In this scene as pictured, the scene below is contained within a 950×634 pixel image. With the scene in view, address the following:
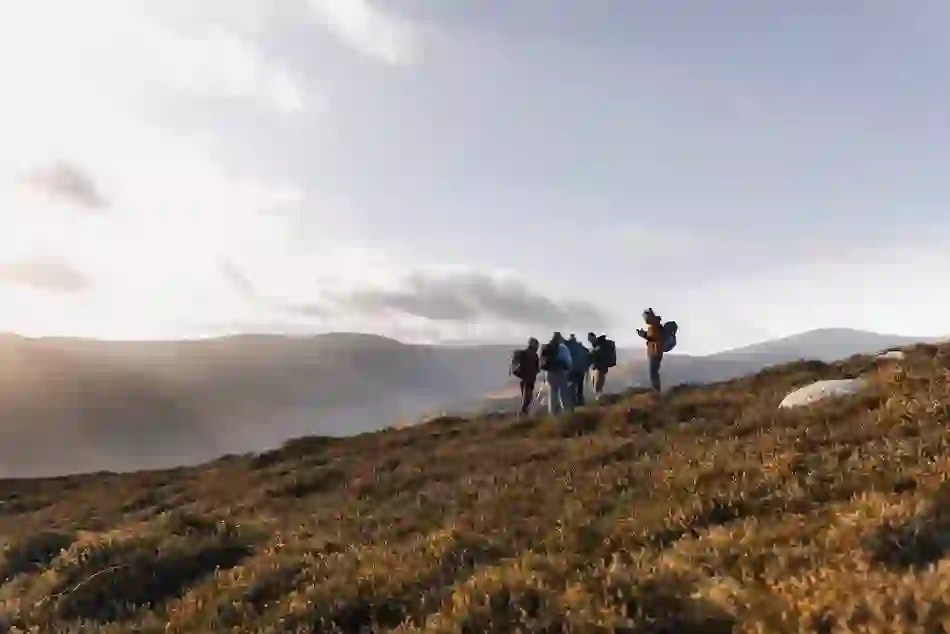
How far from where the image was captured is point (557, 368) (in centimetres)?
2303

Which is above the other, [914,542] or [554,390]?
[554,390]

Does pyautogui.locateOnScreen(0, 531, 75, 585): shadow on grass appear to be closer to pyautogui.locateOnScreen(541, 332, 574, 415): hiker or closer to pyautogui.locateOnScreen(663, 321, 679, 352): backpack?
pyautogui.locateOnScreen(541, 332, 574, 415): hiker

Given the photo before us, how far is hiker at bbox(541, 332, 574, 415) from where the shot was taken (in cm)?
2295

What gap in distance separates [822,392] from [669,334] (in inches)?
321

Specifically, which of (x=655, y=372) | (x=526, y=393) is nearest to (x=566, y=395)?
(x=526, y=393)

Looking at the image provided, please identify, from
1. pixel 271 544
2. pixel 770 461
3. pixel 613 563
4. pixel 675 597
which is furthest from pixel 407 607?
pixel 770 461

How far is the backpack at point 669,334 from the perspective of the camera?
23.3 m

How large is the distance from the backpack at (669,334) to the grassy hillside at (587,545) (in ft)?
23.4

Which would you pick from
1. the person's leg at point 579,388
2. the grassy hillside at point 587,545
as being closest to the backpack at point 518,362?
the person's leg at point 579,388

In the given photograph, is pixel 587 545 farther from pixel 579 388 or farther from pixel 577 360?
pixel 579 388

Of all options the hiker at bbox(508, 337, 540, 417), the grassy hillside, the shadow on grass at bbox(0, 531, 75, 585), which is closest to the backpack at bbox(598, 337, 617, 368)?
the hiker at bbox(508, 337, 540, 417)

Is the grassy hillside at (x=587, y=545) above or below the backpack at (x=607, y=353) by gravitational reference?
below

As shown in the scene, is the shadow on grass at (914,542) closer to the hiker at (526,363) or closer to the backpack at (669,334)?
the backpack at (669,334)

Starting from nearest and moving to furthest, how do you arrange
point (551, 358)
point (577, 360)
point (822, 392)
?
point (822, 392)
point (551, 358)
point (577, 360)
